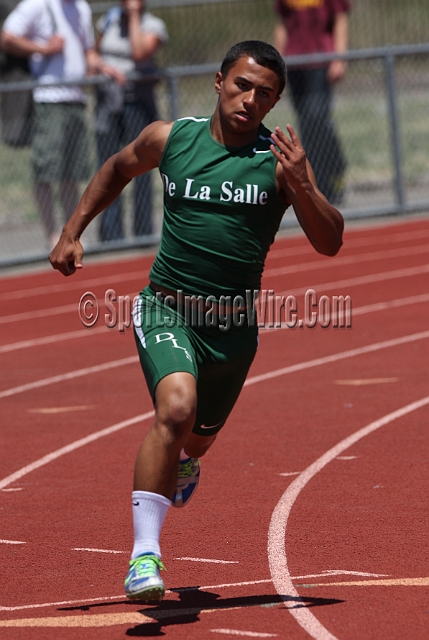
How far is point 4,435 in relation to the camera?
24.0 ft

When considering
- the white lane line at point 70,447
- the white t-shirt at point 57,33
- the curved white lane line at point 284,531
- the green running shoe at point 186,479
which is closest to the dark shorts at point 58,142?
the white t-shirt at point 57,33

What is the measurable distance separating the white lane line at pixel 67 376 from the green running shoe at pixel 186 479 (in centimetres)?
359

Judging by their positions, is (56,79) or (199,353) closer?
(199,353)

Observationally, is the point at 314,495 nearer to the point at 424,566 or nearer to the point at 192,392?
the point at 424,566

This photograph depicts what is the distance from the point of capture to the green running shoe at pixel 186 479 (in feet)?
16.2

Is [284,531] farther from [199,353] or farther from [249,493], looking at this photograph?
[199,353]

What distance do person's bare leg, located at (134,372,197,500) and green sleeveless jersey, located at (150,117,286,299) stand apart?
1.87 feet

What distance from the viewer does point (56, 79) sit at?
44.2 feet

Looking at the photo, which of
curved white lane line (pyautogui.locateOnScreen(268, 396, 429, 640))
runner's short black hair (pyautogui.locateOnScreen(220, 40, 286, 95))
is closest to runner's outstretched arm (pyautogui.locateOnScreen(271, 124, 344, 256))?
runner's short black hair (pyautogui.locateOnScreen(220, 40, 286, 95))

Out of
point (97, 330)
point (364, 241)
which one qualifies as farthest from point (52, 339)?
point (364, 241)

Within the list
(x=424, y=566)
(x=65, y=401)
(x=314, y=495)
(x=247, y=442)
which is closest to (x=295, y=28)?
(x=65, y=401)

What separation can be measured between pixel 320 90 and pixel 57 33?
3555 millimetres

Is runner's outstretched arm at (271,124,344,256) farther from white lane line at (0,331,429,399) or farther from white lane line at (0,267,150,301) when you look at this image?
white lane line at (0,267,150,301)

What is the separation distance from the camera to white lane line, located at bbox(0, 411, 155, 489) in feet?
21.0
